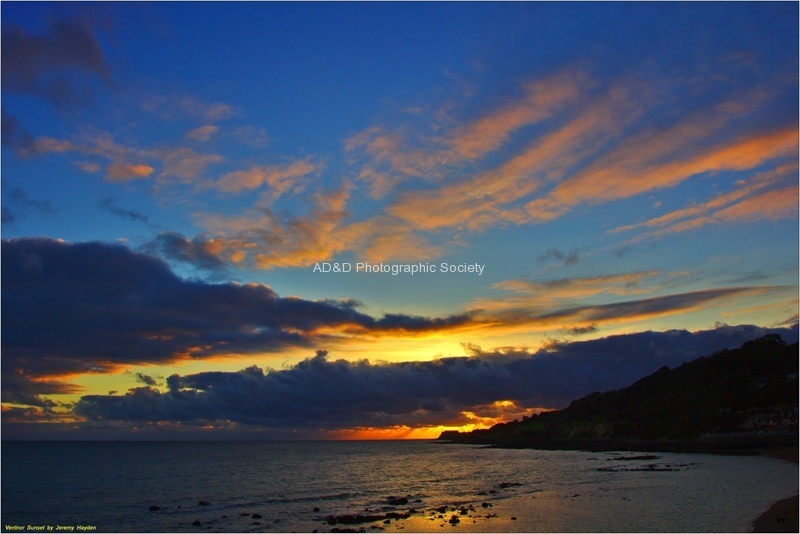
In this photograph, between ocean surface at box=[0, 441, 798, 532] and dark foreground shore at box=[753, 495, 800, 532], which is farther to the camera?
ocean surface at box=[0, 441, 798, 532]

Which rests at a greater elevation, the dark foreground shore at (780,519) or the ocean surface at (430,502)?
the dark foreground shore at (780,519)

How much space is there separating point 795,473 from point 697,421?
113309mm

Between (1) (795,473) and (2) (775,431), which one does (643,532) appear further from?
(2) (775,431)

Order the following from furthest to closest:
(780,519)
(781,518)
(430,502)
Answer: (430,502)
(781,518)
(780,519)

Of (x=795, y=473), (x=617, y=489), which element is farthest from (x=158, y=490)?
(x=795, y=473)

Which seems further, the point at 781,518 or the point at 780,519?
the point at 781,518

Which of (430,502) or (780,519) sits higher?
(780,519)

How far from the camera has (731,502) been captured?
156 ft

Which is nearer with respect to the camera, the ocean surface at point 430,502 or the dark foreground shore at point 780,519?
the dark foreground shore at point 780,519

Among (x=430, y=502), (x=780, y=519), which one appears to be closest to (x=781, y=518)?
(x=780, y=519)

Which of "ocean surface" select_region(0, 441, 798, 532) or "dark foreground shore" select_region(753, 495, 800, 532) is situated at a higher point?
"dark foreground shore" select_region(753, 495, 800, 532)

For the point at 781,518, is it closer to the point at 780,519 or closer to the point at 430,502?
the point at 780,519

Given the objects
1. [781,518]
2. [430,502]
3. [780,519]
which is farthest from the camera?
[430,502]

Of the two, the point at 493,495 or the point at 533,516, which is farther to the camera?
the point at 493,495
